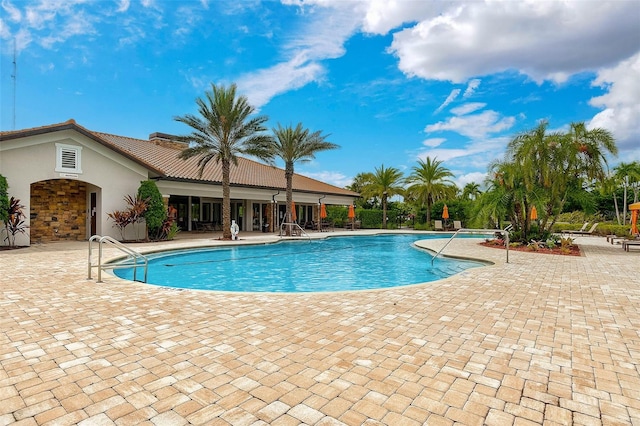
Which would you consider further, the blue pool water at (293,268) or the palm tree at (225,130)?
the palm tree at (225,130)

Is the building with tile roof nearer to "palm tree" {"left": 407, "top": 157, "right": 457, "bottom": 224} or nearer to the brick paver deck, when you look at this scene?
the brick paver deck

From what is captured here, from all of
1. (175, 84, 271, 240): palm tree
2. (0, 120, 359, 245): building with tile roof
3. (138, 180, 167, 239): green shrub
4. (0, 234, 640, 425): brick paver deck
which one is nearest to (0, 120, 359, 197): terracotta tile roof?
(0, 120, 359, 245): building with tile roof

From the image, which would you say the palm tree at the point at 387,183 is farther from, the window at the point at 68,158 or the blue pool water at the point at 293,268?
the window at the point at 68,158

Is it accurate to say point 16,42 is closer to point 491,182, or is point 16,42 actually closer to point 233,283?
point 233,283

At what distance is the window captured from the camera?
1652cm

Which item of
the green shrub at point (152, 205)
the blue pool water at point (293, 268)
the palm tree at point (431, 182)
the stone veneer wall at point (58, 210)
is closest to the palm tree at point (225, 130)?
the green shrub at point (152, 205)

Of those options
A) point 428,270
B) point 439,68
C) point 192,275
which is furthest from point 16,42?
point 428,270

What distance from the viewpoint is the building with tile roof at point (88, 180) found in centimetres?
1563

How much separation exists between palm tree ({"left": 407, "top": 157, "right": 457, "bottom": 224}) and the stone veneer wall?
90.8 ft

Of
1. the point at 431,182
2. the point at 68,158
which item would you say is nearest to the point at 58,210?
the point at 68,158

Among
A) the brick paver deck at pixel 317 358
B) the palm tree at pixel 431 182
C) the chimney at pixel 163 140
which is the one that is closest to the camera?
the brick paver deck at pixel 317 358

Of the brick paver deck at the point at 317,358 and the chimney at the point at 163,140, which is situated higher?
the chimney at the point at 163,140

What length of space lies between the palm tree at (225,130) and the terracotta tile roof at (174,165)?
2.41 meters

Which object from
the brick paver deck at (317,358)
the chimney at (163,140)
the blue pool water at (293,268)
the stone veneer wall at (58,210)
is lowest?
the blue pool water at (293,268)
